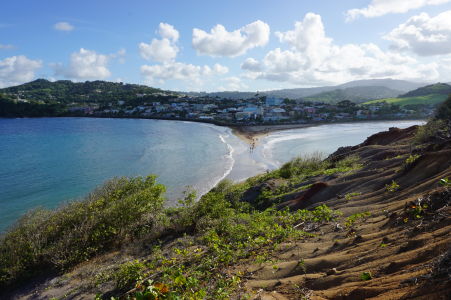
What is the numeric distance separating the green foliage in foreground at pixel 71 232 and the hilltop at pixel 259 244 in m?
0.04

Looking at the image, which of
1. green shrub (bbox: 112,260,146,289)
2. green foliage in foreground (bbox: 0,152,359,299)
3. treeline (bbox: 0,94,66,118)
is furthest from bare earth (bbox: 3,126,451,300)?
treeline (bbox: 0,94,66,118)

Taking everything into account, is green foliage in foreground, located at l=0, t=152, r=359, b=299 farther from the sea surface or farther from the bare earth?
Result: the sea surface

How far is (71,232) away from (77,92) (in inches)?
7234

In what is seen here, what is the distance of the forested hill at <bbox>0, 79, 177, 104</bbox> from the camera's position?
14375 cm

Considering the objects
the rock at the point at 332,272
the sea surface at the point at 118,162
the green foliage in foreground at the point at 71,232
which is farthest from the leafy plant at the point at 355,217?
the sea surface at the point at 118,162

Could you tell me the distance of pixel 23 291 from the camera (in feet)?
29.2

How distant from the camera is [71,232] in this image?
33.4 feet

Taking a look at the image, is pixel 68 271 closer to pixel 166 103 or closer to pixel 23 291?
pixel 23 291

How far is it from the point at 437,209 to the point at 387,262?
213 cm

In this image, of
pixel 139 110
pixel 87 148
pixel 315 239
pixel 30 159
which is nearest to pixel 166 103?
pixel 139 110

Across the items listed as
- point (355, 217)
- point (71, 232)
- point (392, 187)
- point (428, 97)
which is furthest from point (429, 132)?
point (428, 97)

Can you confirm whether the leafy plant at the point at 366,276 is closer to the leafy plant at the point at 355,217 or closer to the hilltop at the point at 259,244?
the hilltop at the point at 259,244

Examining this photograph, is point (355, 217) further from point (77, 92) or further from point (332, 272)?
point (77, 92)

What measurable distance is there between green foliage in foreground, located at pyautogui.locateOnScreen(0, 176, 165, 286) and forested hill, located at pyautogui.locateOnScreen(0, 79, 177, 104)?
133 meters
